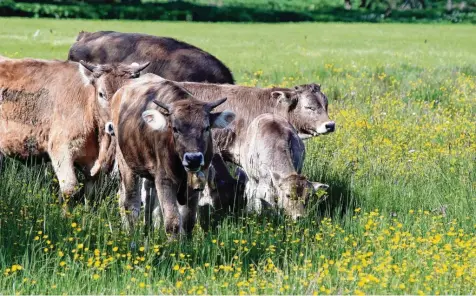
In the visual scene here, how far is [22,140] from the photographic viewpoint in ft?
33.2

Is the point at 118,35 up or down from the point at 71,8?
up

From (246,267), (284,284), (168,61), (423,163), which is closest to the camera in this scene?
(284,284)

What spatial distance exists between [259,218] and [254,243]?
1337 mm

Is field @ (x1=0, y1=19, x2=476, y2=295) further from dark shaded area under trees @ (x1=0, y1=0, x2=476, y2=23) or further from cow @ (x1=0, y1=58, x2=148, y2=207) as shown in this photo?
dark shaded area under trees @ (x1=0, y1=0, x2=476, y2=23)

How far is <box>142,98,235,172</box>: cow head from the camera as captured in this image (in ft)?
24.6

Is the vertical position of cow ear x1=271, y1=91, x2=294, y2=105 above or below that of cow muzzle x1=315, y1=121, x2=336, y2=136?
above

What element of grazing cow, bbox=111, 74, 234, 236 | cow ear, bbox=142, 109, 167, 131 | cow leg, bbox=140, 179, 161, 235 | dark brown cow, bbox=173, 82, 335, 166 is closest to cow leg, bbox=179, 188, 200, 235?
grazing cow, bbox=111, 74, 234, 236

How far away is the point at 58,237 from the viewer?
751 cm

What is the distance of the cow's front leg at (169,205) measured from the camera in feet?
26.0

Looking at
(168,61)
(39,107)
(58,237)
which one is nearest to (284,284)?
(58,237)

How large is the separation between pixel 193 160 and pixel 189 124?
40 centimetres

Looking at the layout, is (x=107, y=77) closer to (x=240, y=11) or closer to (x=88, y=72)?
(x=88, y=72)

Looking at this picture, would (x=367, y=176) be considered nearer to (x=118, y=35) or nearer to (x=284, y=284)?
(x=284, y=284)

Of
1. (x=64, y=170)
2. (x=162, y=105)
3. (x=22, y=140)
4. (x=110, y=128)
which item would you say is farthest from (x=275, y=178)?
(x=22, y=140)
